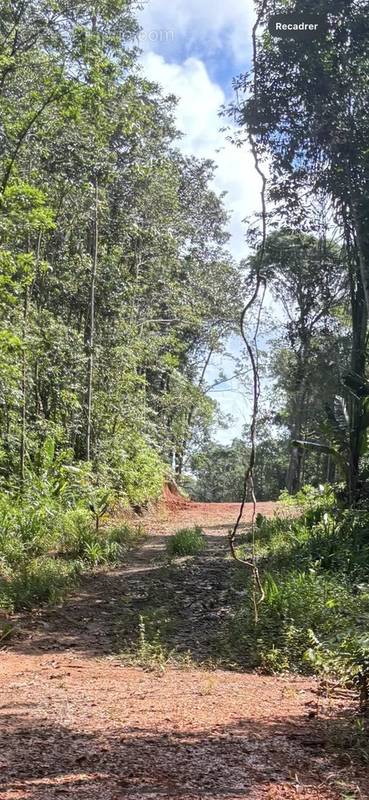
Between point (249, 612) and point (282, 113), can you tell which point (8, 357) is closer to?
point (249, 612)

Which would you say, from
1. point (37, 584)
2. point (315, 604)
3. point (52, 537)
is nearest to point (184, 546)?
point (52, 537)

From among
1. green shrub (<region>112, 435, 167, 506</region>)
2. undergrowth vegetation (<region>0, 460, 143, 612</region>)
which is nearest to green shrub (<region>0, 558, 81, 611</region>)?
undergrowth vegetation (<region>0, 460, 143, 612</region>)

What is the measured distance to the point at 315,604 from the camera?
5918 millimetres

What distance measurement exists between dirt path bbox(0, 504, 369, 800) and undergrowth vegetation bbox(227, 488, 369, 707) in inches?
10.8

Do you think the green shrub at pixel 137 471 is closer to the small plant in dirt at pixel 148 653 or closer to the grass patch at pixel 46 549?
the grass patch at pixel 46 549

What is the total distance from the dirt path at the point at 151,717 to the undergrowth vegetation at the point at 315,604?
28 centimetres

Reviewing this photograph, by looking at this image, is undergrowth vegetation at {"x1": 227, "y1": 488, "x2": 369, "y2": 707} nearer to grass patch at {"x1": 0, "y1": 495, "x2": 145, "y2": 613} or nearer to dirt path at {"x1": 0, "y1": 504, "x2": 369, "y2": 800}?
dirt path at {"x1": 0, "y1": 504, "x2": 369, "y2": 800}

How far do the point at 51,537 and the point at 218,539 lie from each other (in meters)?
3.74

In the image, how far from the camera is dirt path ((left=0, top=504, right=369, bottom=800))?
302 centimetres

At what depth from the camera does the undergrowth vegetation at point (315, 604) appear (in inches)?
170

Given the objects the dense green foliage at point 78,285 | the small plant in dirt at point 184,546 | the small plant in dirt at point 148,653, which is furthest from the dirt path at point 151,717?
the small plant in dirt at point 184,546

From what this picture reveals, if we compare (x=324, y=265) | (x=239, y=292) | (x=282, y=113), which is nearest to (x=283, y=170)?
(x=282, y=113)

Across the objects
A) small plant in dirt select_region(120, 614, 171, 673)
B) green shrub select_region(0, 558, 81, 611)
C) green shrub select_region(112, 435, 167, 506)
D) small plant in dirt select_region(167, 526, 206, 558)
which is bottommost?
small plant in dirt select_region(120, 614, 171, 673)

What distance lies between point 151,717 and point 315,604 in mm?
2338
